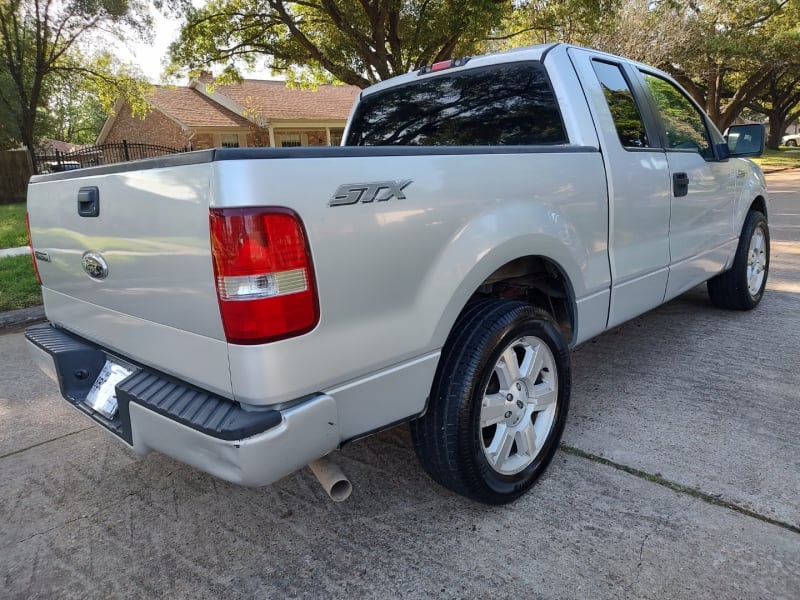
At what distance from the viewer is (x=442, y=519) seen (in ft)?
8.02

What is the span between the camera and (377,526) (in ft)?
7.97

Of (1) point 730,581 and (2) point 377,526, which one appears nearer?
(1) point 730,581

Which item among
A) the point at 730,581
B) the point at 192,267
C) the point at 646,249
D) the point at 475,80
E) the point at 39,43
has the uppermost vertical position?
the point at 39,43

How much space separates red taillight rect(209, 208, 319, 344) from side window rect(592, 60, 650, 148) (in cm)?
214

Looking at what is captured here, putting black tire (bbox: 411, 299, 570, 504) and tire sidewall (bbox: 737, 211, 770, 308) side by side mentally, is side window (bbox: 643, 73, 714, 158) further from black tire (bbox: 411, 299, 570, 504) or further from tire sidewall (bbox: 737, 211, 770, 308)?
black tire (bbox: 411, 299, 570, 504)

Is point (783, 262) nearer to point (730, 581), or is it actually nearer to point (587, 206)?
point (587, 206)

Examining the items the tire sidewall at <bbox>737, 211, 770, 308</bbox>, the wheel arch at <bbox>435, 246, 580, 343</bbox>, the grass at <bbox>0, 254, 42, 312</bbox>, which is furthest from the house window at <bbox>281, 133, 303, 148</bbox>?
the wheel arch at <bbox>435, 246, 580, 343</bbox>

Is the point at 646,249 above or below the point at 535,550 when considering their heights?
above

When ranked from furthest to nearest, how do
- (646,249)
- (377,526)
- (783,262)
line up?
(783,262) < (646,249) < (377,526)

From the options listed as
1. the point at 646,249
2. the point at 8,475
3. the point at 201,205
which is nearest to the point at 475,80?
the point at 646,249

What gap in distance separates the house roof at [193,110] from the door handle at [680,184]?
2347 cm

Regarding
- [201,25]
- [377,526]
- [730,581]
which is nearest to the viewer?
[730,581]

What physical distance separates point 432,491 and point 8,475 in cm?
212

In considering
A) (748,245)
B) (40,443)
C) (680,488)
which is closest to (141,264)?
(40,443)
